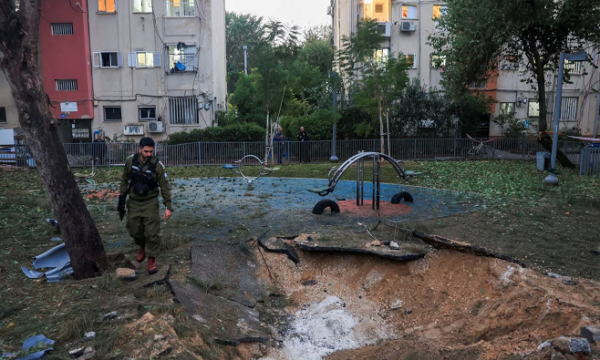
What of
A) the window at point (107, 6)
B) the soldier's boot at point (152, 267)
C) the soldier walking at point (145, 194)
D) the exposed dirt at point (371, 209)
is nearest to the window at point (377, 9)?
the window at point (107, 6)

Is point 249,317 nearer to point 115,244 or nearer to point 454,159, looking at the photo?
point 115,244

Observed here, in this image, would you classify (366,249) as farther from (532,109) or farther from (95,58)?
(532,109)

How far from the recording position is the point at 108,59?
26.8 m

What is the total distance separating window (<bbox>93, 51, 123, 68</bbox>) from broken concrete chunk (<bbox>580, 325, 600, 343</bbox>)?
26.8m

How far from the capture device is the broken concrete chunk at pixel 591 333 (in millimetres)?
4094

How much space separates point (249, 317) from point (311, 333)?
2.53 feet

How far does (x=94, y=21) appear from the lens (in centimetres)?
2642

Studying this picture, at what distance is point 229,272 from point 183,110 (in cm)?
2179

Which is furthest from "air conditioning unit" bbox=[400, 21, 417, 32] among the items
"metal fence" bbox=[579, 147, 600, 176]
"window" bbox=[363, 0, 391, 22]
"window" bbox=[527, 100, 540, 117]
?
"metal fence" bbox=[579, 147, 600, 176]

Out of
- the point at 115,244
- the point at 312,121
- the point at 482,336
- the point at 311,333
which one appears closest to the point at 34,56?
the point at 115,244

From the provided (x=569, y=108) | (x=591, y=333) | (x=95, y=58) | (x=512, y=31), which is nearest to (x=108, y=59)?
(x=95, y=58)

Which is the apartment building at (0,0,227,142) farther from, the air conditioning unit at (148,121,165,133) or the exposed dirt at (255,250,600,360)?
the exposed dirt at (255,250,600,360)

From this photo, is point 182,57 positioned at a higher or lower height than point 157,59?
higher

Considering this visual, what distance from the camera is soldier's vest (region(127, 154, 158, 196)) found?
260 inches
